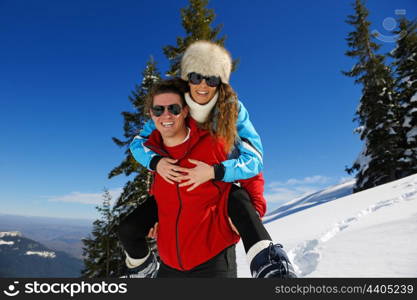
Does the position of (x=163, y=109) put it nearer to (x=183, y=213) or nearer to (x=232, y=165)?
(x=232, y=165)

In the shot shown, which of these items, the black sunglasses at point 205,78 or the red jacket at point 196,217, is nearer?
the red jacket at point 196,217

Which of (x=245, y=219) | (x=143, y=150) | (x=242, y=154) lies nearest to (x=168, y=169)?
(x=143, y=150)

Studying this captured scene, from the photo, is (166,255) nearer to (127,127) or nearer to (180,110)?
(180,110)

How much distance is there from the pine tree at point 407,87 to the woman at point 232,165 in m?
19.1

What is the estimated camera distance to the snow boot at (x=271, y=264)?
1645 mm

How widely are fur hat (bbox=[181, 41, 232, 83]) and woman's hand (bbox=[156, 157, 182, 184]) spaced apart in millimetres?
973

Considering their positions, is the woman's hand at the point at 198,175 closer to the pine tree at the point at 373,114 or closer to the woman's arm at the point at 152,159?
the woman's arm at the point at 152,159

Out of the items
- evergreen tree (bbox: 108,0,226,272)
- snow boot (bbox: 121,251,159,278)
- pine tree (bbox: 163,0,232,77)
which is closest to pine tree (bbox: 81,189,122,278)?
evergreen tree (bbox: 108,0,226,272)

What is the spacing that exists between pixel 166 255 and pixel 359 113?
2184 centimetres

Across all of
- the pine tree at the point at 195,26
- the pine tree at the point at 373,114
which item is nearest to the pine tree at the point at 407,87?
the pine tree at the point at 373,114

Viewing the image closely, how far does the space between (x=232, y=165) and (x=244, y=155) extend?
0.55 feet

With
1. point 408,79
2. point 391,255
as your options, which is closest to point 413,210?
point 391,255

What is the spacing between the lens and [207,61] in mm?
2730

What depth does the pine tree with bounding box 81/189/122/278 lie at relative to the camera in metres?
14.9
